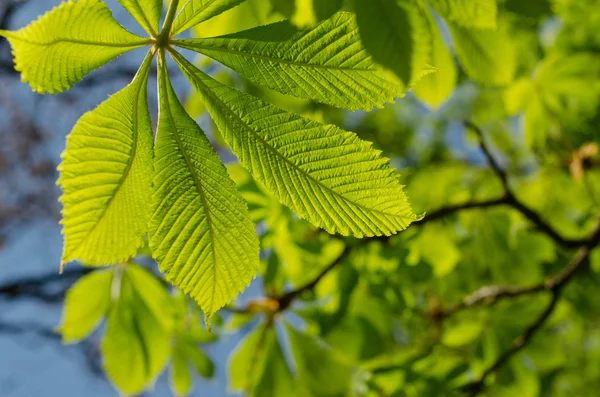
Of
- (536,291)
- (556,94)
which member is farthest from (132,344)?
(556,94)

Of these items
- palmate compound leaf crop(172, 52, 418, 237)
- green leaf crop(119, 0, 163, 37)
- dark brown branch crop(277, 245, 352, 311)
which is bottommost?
dark brown branch crop(277, 245, 352, 311)

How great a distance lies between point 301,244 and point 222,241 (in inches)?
26.0

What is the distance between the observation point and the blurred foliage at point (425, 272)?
1.21 metres

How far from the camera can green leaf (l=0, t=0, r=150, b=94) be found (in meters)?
0.65

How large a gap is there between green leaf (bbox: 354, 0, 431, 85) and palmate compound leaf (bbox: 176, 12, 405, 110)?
0.02 m

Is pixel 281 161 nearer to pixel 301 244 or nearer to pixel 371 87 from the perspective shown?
pixel 371 87

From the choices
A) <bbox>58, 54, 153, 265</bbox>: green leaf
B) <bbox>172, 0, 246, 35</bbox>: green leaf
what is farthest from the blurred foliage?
<bbox>58, 54, 153, 265</bbox>: green leaf

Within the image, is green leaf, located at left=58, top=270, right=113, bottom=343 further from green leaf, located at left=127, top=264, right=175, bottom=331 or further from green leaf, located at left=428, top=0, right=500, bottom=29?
green leaf, located at left=428, top=0, right=500, bottom=29

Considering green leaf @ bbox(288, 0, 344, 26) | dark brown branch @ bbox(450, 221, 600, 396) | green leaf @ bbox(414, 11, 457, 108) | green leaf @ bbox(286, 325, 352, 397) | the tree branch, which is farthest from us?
green leaf @ bbox(286, 325, 352, 397)

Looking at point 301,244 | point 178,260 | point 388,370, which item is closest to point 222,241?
point 178,260

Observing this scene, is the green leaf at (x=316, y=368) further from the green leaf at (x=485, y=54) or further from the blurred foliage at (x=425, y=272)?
the green leaf at (x=485, y=54)

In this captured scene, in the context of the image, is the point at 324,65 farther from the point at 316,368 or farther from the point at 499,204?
the point at 316,368

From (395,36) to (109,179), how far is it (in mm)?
379

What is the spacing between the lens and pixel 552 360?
6.07 feet
